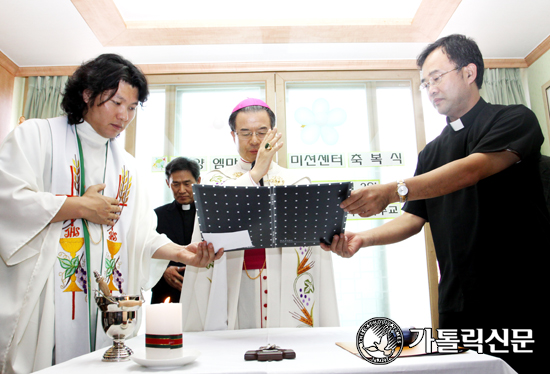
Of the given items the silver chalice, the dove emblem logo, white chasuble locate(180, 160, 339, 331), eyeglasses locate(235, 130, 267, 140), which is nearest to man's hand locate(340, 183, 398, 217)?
the dove emblem logo

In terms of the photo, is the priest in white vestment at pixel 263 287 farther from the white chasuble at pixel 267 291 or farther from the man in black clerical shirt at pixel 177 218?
the man in black clerical shirt at pixel 177 218


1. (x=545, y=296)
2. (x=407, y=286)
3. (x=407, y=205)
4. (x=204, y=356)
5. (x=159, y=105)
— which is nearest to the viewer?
(x=204, y=356)

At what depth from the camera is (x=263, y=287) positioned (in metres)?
2.21

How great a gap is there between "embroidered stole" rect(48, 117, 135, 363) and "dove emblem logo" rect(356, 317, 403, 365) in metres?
1.08

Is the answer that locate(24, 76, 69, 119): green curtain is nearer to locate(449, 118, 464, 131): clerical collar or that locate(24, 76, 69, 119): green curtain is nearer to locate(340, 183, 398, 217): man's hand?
locate(340, 183, 398, 217): man's hand

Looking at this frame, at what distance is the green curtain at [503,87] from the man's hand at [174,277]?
360cm

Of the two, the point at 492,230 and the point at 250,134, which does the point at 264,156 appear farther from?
the point at 492,230

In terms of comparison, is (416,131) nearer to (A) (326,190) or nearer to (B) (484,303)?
(B) (484,303)

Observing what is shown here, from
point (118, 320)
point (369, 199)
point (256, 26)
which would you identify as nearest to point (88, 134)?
point (118, 320)

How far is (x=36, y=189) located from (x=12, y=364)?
63 cm

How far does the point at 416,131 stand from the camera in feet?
13.7

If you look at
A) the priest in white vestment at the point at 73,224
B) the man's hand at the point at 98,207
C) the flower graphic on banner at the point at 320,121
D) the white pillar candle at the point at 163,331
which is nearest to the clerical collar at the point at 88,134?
the priest in white vestment at the point at 73,224

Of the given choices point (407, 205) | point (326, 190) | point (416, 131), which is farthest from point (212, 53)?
point (326, 190)

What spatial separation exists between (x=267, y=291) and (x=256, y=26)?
2.54m
